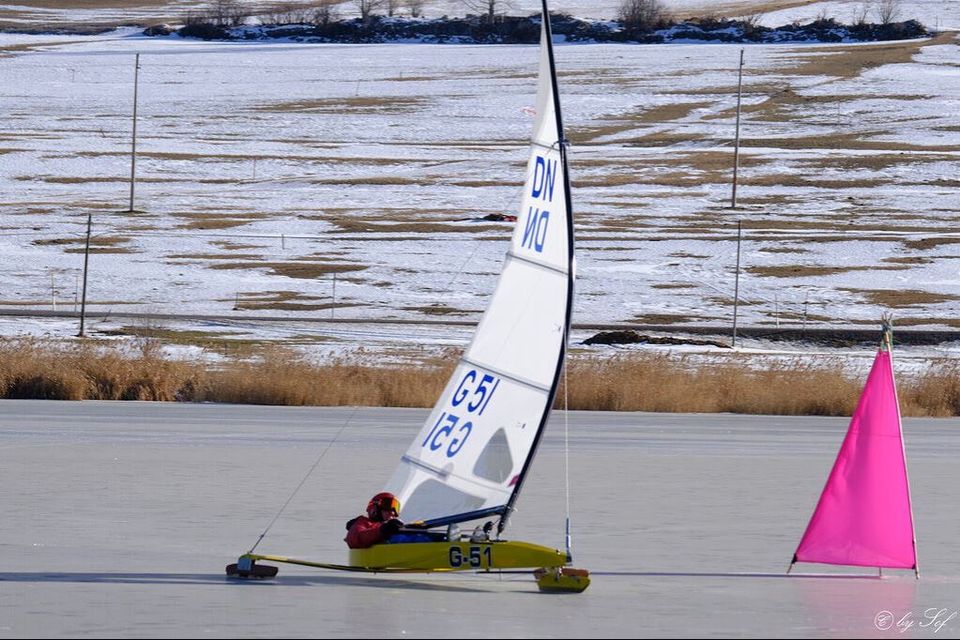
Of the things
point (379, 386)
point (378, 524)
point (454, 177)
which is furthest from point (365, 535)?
point (454, 177)

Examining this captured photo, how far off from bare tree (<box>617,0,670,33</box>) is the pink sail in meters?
98.4

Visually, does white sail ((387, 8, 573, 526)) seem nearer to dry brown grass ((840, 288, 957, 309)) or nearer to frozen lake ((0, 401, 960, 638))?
frozen lake ((0, 401, 960, 638))

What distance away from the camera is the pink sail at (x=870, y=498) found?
396 inches

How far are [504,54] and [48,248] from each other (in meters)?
59.4

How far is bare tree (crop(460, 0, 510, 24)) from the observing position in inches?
4323

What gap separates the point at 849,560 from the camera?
10.1 meters

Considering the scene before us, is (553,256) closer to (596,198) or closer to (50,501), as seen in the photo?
(50,501)

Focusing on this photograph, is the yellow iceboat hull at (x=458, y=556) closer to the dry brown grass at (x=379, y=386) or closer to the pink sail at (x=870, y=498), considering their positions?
the pink sail at (x=870, y=498)

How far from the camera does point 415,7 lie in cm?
11850

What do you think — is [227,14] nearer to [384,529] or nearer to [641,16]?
[641,16]

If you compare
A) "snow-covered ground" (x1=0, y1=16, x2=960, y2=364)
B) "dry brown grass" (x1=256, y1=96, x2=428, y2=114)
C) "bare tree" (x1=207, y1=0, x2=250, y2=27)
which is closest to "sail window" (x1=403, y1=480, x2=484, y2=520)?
"snow-covered ground" (x1=0, y1=16, x2=960, y2=364)

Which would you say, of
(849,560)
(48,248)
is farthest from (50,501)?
(48,248)

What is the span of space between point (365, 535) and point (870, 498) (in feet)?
10.7

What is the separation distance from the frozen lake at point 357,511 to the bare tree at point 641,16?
9040cm
